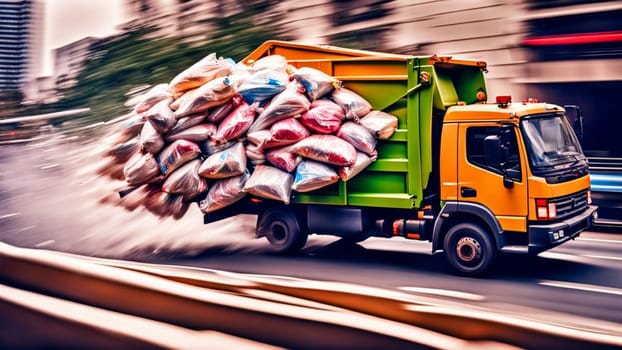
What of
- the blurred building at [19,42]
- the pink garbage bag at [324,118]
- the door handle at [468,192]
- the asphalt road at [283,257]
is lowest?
the asphalt road at [283,257]

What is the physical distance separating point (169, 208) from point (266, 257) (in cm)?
116

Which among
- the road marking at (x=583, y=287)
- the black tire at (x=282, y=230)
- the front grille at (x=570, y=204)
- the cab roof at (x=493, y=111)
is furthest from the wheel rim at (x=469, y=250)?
the black tire at (x=282, y=230)

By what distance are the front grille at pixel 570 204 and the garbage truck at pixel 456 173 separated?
0.01 metres

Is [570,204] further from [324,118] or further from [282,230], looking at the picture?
[282,230]

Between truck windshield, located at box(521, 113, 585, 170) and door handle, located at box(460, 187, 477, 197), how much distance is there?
574 millimetres

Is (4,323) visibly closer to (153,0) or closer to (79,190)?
(79,190)

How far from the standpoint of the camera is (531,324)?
2.27 m

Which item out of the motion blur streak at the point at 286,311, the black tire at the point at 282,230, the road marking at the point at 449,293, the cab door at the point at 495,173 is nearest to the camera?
the motion blur streak at the point at 286,311

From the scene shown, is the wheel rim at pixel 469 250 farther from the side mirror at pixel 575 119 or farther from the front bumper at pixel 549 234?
the side mirror at pixel 575 119

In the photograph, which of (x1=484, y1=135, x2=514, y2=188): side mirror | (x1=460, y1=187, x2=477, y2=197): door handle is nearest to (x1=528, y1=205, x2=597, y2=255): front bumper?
(x1=484, y1=135, x2=514, y2=188): side mirror

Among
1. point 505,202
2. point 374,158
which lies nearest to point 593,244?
point 505,202

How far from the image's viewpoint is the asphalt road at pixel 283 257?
235 inches

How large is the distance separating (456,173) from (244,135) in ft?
6.92

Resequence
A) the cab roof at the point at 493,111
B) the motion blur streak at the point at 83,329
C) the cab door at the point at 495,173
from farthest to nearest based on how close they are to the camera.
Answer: the cab roof at the point at 493,111
the cab door at the point at 495,173
the motion blur streak at the point at 83,329
